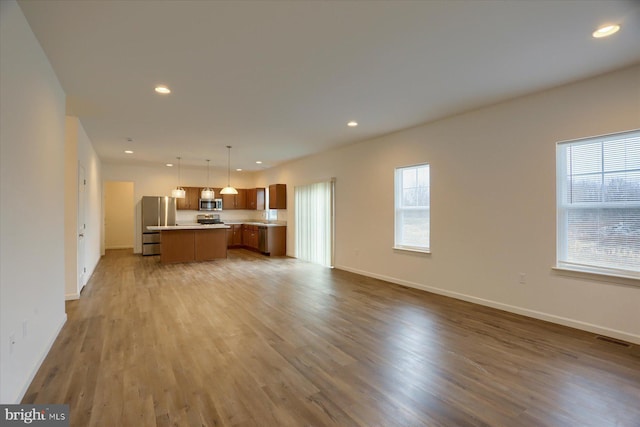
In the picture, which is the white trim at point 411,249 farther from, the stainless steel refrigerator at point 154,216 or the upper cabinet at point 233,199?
the stainless steel refrigerator at point 154,216

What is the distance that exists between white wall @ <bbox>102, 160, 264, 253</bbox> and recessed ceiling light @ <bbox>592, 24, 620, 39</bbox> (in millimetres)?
9815

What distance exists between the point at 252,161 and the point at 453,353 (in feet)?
24.2

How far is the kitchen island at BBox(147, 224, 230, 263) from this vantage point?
→ 7602 mm

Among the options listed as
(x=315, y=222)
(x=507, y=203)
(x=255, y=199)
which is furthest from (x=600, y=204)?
(x=255, y=199)

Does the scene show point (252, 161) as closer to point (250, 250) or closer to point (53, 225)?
point (250, 250)

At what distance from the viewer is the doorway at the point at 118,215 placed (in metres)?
10.3

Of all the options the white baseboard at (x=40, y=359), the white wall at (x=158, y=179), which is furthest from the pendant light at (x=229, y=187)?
the white baseboard at (x=40, y=359)

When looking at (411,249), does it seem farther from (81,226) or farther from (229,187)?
(81,226)

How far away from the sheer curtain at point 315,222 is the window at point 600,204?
436cm

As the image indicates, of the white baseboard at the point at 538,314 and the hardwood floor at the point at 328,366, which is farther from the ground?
the white baseboard at the point at 538,314

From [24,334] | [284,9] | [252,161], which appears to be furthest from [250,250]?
[284,9]

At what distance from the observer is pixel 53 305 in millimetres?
3174

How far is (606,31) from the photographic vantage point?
98.4 inches

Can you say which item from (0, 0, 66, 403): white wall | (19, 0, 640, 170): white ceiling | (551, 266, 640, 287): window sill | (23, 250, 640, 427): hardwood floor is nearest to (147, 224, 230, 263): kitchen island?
(23, 250, 640, 427): hardwood floor
